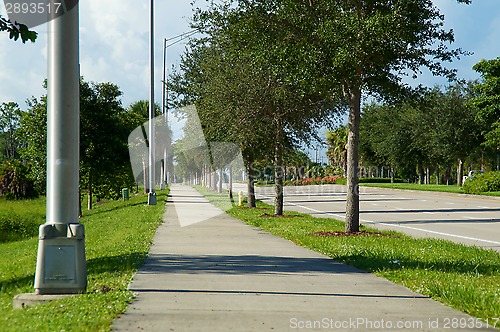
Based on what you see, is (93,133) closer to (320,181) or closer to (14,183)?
(14,183)

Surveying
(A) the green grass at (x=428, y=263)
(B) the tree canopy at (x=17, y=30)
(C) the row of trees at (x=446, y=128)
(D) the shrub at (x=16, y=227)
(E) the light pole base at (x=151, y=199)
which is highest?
(C) the row of trees at (x=446, y=128)

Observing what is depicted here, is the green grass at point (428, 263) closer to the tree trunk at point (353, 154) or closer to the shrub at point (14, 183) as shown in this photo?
the tree trunk at point (353, 154)

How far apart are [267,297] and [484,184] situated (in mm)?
40434

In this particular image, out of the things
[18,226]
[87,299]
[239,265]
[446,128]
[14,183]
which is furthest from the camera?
[14,183]

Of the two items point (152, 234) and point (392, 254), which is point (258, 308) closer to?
point (392, 254)

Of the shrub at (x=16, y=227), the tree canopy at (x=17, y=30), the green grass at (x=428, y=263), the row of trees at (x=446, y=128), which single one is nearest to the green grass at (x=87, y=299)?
the tree canopy at (x=17, y=30)

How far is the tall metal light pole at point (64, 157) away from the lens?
316 inches

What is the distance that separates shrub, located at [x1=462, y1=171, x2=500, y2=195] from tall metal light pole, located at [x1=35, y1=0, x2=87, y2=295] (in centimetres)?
4068

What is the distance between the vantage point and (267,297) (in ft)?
26.3

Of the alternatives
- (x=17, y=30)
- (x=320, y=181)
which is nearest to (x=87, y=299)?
(x=17, y=30)

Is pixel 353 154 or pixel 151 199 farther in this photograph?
pixel 151 199

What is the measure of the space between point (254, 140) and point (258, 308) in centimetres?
1816

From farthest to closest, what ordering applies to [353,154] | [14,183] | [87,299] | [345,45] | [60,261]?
[14,183] → [353,154] → [345,45] → [60,261] → [87,299]

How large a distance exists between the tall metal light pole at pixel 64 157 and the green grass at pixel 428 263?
172 inches
